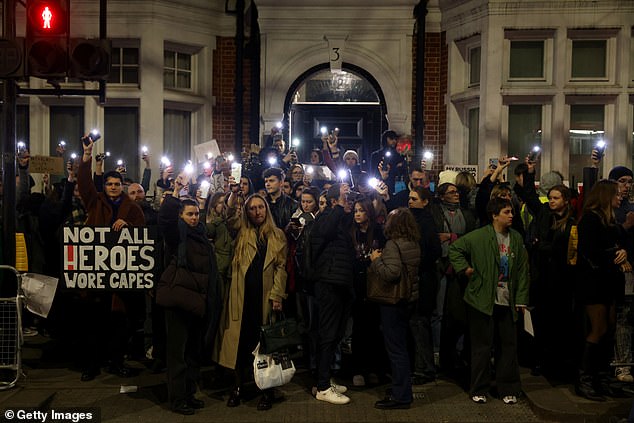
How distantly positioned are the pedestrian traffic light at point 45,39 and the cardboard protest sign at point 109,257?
5.23 ft

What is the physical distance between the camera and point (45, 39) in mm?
7961

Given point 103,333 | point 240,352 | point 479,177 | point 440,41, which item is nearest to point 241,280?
point 240,352

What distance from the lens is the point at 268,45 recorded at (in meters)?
14.1

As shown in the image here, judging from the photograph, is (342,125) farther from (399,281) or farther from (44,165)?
(399,281)

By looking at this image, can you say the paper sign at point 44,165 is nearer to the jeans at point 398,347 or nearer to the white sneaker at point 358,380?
the white sneaker at point 358,380

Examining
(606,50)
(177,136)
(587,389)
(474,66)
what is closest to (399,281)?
(587,389)

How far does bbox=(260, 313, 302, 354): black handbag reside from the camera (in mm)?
7004

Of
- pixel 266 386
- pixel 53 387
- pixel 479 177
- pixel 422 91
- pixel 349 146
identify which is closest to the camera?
pixel 266 386

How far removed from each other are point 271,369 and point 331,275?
98 centimetres

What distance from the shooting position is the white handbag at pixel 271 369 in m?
6.99

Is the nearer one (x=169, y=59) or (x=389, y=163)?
(x=389, y=163)

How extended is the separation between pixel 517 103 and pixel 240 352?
7.74 metres

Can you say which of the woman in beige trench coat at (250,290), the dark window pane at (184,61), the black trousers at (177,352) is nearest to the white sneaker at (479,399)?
the woman in beige trench coat at (250,290)

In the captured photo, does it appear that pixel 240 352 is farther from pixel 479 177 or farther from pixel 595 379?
pixel 479 177
